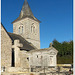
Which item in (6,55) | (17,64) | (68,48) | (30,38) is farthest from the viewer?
(68,48)

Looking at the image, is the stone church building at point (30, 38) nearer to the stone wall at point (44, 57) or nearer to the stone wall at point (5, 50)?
the stone wall at point (44, 57)

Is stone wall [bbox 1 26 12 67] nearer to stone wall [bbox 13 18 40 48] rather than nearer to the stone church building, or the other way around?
the stone church building

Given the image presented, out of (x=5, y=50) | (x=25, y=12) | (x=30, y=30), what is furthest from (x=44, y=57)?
(x=25, y=12)

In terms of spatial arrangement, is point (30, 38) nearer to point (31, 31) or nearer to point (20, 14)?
point (31, 31)

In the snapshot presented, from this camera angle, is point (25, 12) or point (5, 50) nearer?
point (5, 50)

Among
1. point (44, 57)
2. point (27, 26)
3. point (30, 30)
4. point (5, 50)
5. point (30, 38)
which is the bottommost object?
point (44, 57)

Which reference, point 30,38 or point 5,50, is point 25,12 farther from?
point 5,50

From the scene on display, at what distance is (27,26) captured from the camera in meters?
32.4

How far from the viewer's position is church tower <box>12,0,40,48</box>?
1265 inches

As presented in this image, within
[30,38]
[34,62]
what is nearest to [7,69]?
[34,62]

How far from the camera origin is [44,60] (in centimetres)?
1750

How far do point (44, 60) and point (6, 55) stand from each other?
6714 millimetres

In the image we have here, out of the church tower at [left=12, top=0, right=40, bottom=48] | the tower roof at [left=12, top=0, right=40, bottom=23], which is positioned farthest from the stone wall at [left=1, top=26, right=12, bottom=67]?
the tower roof at [left=12, top=0, right=40, bottom=23]

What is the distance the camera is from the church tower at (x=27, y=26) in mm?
32125
